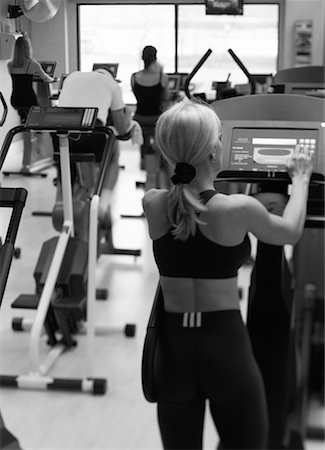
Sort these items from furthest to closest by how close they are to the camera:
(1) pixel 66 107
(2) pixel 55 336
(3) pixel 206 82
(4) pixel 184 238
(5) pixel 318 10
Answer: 1. (2) pixel 55 336
2. (1) pixel 66 107
3. (3) pixel 206 82
4. (5) pixel 318 10
5. (4) pixel 184 238

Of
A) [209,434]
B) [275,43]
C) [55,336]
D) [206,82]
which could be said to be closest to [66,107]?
[206,82]

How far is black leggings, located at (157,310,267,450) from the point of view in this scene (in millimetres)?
2105

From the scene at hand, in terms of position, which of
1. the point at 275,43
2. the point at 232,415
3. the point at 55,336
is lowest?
the point at 55,336

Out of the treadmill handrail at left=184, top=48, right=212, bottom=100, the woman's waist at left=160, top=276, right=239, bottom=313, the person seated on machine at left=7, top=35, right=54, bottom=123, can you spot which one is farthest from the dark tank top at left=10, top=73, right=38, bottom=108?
the woman's waist at left=160, top=276, right=239, bottom=313

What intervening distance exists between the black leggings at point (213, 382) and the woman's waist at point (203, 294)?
0.02 meters

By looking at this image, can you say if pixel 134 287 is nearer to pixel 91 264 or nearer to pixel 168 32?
pixel 91 264

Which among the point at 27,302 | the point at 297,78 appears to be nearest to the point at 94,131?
the point at 297,78

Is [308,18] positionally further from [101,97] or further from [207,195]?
[101,97]

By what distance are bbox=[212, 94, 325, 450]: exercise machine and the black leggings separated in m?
0.11

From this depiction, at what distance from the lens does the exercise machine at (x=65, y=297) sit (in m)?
3.46

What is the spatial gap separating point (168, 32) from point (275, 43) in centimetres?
32

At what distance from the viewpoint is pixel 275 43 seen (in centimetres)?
227

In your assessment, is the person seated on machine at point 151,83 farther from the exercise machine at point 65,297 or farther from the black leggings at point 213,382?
the black leggings at point 213,382

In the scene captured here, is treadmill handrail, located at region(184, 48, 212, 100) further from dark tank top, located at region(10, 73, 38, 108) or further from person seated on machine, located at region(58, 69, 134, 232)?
dark tank top, located at region(10, 73, 38, 108)
